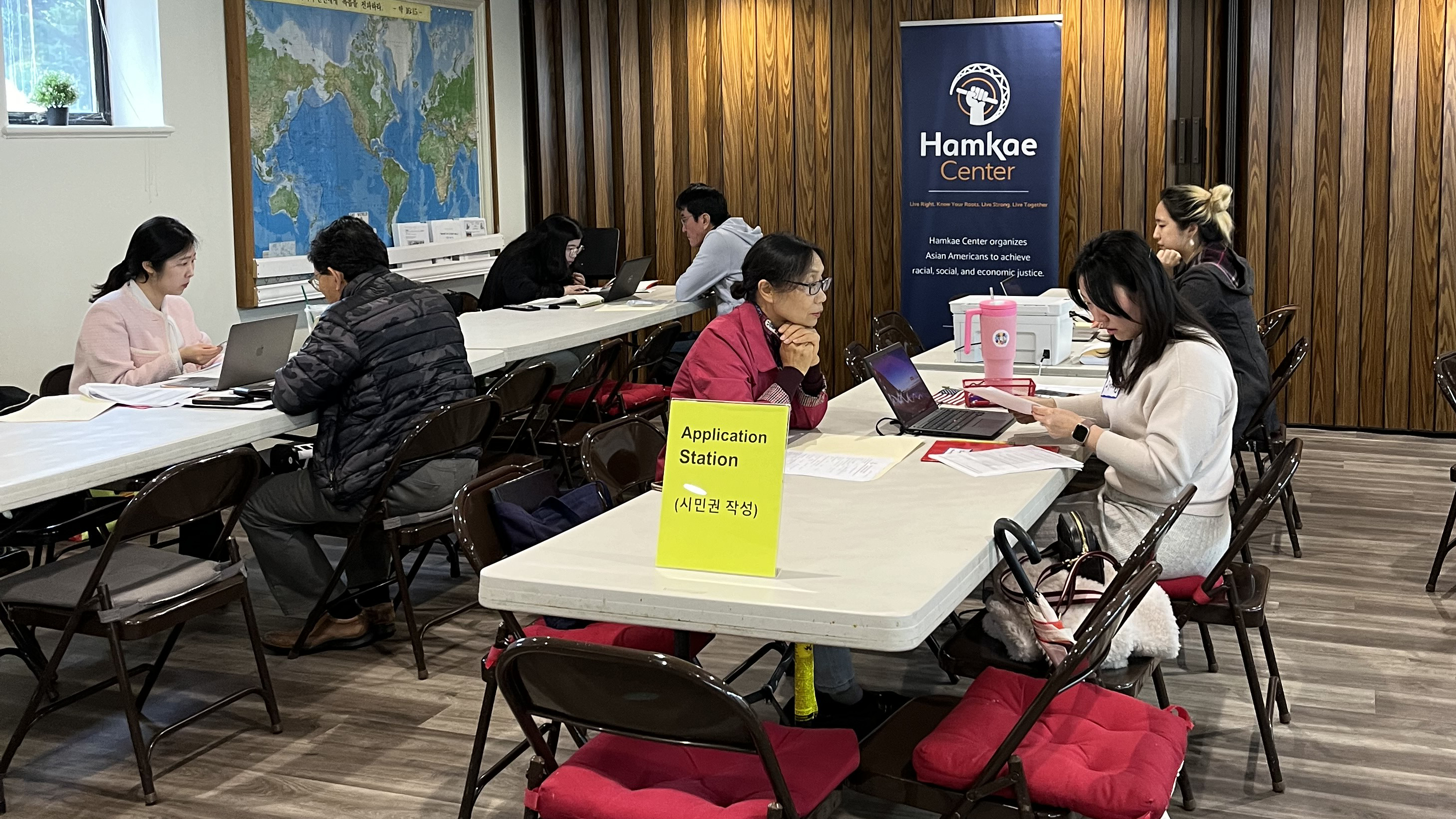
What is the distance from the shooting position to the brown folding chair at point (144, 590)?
3.40 metres

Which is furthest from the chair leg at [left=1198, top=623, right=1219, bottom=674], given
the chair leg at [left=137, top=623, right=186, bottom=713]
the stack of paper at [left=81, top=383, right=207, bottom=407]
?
the stack of paper at [left=81, top=383, right=207, bottom=407]

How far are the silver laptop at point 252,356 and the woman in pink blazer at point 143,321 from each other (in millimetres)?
187

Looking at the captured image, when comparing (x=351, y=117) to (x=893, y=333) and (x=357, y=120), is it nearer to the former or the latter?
(x=357, y=120)

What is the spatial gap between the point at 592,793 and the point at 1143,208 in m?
6.70

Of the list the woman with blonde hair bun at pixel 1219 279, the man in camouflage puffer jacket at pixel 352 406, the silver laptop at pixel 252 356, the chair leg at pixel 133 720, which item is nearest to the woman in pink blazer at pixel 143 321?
the silver laptop at pixel 252 356

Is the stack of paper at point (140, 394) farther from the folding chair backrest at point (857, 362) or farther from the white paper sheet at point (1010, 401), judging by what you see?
the white paper sheet at point (1010, 401)

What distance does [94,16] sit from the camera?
21.2ft

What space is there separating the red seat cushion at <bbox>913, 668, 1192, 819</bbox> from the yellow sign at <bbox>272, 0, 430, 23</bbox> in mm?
5930

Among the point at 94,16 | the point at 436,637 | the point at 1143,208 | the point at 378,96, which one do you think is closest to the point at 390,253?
the point at 378,96

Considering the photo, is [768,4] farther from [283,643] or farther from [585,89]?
[283,643]

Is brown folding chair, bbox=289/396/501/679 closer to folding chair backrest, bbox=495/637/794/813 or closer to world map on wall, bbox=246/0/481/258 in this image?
folding chair backrest, bbox=495/637/794/813

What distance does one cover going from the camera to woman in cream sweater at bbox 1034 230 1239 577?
11.1ft

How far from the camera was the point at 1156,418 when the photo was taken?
3.43 meters

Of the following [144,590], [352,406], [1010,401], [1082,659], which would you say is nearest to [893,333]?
[1010,401]
